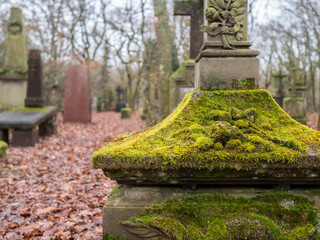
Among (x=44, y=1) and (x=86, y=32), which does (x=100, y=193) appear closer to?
(x=44, y=1)

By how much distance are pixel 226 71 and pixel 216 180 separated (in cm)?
105

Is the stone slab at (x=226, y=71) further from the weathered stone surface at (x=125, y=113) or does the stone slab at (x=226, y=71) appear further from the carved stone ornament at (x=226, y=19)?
the weathered stone surface at (x=125, y=113)

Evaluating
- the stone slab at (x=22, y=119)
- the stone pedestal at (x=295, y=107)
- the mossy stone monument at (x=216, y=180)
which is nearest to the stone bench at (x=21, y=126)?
the stone slab at (x=22, y=119)

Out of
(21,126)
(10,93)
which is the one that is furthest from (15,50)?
(21,126)

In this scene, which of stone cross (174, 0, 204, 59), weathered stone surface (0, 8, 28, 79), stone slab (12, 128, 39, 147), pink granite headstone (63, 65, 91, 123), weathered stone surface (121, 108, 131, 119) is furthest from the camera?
weathered stone surface (121, 108, 131, 119)

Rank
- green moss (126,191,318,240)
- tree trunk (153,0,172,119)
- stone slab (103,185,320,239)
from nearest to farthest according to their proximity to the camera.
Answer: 1. green moss (126,191,318,240)
2. stone slab (103,185,320,239)
3. tree trunk (153,0,172,119)

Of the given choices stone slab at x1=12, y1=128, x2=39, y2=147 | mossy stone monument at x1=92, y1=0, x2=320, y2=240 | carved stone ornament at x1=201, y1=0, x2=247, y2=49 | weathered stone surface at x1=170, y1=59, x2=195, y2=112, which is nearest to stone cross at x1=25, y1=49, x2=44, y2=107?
stone slab at x1=12, y1=128, x2=39, y2=147

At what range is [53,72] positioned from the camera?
64.1 ft

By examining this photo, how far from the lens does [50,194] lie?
15.1 ft

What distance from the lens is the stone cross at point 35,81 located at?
9.37 meters

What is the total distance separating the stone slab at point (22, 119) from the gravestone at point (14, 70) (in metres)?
2.66

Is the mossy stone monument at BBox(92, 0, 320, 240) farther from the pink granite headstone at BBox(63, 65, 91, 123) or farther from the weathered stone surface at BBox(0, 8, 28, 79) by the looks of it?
the pink granite headstone at BBox(63, 65, 91, 123)

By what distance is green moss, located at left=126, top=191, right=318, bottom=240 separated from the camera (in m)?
1.99

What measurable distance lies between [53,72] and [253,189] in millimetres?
19410
